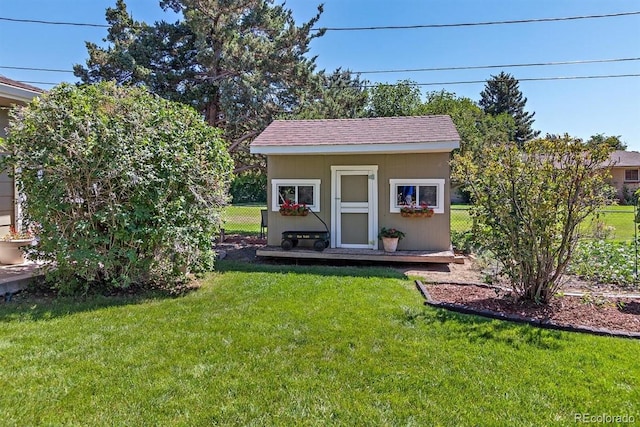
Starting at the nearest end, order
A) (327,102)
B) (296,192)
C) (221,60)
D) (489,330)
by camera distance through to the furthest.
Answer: (489,330) → (296,192) → (221,60) → (327,102)

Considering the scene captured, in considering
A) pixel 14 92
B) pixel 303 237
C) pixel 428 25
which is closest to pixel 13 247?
pixel 14 92

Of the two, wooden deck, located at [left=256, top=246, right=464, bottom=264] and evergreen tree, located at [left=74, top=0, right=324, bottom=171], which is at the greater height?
evergreen tree, located at [left=74, top=0, right=324, bottom=171]

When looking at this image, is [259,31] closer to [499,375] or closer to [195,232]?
[195,232]

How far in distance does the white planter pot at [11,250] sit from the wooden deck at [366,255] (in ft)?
13.1

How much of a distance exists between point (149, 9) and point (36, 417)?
13.7m

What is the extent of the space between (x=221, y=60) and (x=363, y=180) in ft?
20.2

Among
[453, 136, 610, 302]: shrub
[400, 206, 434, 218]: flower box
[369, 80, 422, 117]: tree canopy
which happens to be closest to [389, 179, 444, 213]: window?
[400, 206, 434, 218]: flower box

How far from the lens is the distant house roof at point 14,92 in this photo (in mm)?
5819

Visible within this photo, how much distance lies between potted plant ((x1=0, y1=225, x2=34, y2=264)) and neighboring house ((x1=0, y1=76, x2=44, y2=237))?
58cm

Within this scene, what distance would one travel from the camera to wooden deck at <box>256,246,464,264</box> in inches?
284

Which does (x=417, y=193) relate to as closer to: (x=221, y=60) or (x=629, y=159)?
(x=221, y=60)

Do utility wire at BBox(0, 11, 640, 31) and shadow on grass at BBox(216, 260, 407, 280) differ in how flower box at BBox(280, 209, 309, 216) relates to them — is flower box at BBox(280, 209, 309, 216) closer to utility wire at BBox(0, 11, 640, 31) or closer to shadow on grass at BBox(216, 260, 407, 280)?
shadow on grass at BBox(216, 260, 407, 280)

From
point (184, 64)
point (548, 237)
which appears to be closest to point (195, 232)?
point (548, 237)

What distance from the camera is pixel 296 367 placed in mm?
2918
